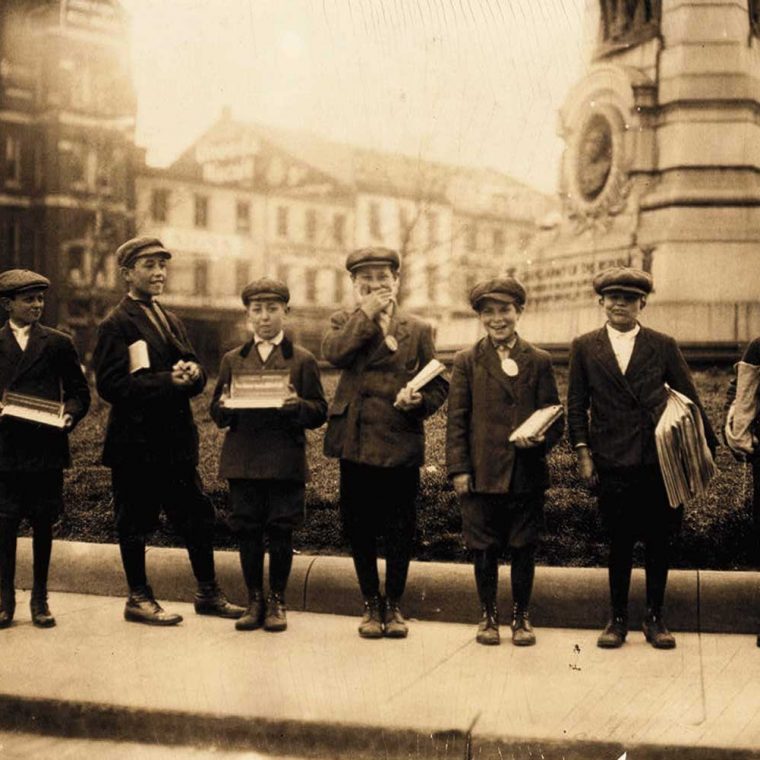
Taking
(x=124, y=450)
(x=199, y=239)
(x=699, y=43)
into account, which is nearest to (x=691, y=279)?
(x=699, y=43)

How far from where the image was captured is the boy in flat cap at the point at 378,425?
Result: 5844 millimetres

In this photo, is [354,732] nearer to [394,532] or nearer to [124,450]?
[394,532]

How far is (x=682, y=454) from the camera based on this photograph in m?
5.60

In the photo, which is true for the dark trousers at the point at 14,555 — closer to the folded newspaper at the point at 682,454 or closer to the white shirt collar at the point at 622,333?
the white shirt collar at the point at 622,333

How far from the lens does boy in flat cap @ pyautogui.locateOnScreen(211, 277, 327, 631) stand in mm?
5996

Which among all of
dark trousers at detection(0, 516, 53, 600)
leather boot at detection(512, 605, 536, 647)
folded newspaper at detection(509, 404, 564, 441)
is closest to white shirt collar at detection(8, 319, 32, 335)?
dark trousers at detection(0, 516, 53, 600)

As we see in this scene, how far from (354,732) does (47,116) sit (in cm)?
3845

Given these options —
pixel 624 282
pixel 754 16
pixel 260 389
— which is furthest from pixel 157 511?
pixel 754 16

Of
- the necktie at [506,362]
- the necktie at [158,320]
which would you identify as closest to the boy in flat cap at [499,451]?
the necktie at [506,362]

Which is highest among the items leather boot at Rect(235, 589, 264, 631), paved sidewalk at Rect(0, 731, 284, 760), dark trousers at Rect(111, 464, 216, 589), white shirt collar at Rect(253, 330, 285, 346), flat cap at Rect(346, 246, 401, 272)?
flat cap at Rect(346, 246, 401, 272)

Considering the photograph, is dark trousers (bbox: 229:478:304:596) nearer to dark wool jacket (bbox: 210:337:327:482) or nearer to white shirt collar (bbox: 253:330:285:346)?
dark wool jacket (bbox: 210:337:327:482)

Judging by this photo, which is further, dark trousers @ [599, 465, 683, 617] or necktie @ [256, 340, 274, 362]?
necktie @ [256, 340, 274, 362]

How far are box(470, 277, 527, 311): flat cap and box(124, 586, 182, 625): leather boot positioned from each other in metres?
2.43

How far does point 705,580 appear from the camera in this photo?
602cm
